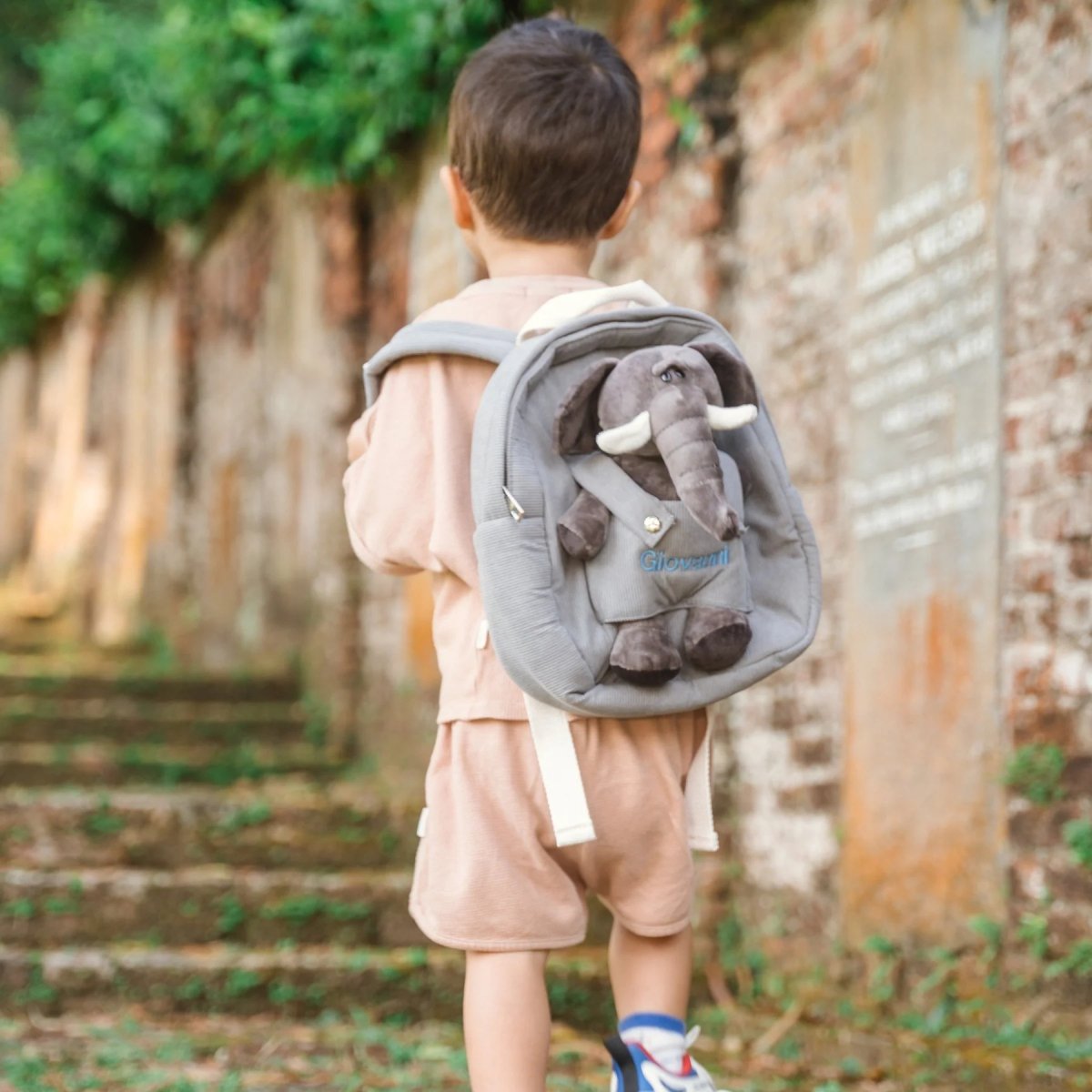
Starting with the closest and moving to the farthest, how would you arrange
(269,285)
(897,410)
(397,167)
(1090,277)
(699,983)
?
(1090,277) < (897,410) < (699,983) < (397,167) < (269,285)

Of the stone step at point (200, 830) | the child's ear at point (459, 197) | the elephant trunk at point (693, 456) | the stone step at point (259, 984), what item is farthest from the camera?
the stone step at point (200, 830)

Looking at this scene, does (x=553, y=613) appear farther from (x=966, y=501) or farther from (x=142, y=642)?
(x=142, y=642)

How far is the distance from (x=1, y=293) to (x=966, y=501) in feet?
36.4

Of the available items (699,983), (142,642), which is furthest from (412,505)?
(142,642)

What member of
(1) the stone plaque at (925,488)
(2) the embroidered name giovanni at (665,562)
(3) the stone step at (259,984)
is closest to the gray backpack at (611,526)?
(2) the embroidered name giovanni at (665,562)

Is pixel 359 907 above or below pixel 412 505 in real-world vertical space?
below

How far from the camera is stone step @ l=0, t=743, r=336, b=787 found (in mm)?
5395

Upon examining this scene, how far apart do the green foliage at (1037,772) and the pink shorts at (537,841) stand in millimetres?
1310

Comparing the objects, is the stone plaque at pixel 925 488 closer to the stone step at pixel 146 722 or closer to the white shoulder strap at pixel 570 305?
the white shoulder strap at pixel 570 305

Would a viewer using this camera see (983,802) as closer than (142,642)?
Yes

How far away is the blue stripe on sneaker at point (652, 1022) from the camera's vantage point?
2.06 metres

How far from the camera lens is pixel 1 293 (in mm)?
12992

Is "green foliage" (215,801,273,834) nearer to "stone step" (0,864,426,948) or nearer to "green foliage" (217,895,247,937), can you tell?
"stone step" (0,864,426,948)

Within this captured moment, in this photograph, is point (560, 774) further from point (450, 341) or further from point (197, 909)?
point (197, 909)
